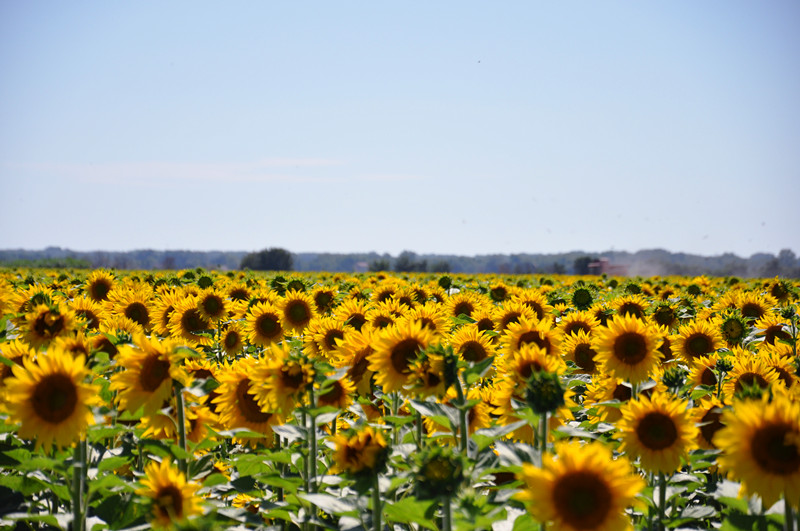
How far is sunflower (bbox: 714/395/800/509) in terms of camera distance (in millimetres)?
2619

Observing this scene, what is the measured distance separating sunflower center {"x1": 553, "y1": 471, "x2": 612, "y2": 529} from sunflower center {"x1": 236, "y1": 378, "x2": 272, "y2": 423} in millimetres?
2671

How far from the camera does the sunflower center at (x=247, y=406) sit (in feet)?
15.1

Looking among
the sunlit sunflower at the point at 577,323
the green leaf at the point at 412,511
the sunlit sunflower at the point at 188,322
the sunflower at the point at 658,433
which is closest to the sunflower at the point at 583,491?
the green leaf at the point at 412,511

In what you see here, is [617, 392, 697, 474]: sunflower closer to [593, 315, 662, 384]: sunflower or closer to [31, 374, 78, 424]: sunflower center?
[593, 315, 662, 384]: sunflower

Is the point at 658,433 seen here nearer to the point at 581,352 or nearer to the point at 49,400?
the point at 581,352

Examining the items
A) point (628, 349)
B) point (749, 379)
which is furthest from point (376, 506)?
point (749, 379)

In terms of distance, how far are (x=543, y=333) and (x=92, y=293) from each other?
670 centimetres

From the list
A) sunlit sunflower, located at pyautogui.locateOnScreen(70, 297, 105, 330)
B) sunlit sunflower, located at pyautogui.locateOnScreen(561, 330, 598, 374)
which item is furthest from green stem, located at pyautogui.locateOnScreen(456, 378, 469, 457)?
sunlit sunflower, located at pyautogui.locateOnScreen(70, 297, 105, 330)

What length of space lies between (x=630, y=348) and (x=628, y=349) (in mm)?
17

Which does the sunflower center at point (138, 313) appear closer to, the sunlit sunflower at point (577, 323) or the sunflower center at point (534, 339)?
the sunflower center at point (534, 339)

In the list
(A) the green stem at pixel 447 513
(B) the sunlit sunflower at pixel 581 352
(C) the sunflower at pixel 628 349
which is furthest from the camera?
(B) the sunlit sunflower at pixel 581 352

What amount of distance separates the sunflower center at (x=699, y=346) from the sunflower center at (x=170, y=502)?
565 centimetres

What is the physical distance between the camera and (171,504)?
2.83 metres

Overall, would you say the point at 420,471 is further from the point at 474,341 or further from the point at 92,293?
the point at 92,293
